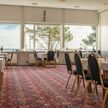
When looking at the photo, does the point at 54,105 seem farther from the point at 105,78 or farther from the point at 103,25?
the point at 103,25

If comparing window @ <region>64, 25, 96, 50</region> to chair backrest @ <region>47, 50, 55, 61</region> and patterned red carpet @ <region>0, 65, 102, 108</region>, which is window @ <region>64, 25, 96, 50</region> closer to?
chair backrest @ <region>47, 50, 55, 61</region>

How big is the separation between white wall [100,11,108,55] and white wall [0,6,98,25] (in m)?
0.56

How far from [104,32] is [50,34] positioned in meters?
3.26

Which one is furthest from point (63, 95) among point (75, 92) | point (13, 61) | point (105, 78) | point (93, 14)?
point (93, 14)

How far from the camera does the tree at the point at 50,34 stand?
47.2 feet

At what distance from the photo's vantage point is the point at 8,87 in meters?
5.99

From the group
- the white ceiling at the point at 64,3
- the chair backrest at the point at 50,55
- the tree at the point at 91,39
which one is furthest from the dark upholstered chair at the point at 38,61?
the tree at the point at 91,39

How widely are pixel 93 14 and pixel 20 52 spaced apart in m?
5.16

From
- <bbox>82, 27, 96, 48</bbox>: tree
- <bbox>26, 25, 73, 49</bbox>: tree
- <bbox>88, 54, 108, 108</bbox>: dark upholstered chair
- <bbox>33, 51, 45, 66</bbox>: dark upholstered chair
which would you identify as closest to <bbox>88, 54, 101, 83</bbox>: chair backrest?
<bbox>88, 54, 108, 108</bbox>: dark upholstered chair

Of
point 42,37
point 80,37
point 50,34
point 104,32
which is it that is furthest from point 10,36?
point 104,32

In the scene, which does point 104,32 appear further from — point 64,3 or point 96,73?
point 96,73

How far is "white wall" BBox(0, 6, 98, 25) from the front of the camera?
44.4 ft

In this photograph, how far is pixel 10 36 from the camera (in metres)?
14.1

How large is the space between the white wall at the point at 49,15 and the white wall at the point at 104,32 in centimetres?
56
